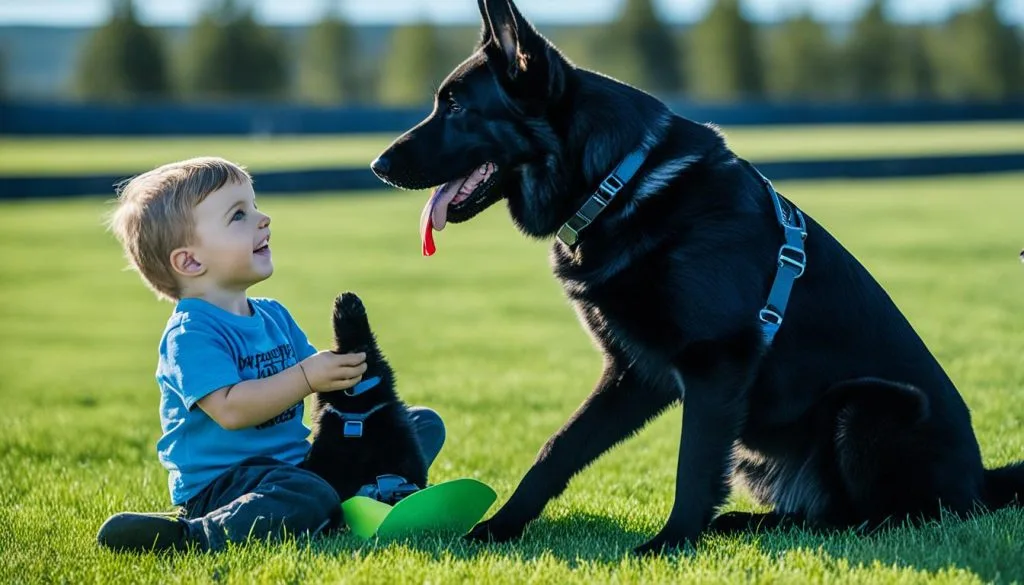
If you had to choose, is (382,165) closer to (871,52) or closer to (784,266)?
(784,266)

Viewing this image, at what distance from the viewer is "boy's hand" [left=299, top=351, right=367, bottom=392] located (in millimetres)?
3738

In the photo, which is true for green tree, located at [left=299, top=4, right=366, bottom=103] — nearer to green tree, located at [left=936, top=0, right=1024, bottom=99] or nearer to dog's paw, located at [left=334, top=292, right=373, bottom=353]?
green tree, located at [left=936, top=0, right=1024, bottom=99]

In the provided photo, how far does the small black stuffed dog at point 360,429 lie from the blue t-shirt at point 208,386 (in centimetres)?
11

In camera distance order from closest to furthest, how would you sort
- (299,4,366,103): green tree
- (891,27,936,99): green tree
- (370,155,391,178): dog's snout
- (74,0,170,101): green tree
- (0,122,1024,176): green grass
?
(370,155,391,178): dog's snout, (0,122,1024,176): green grass, (74,0,170,101): green tree, (891,27,936,99): green tree, (299,4,366,103): green tree

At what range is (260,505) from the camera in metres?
3.63

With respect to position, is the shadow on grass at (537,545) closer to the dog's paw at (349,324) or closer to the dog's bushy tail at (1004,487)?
the dog's paw at (349,324)

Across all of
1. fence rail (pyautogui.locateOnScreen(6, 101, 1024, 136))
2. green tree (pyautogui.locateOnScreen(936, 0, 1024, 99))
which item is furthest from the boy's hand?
green tree (pyautogui.locateOnScreen(936, 0, 1024, 99))

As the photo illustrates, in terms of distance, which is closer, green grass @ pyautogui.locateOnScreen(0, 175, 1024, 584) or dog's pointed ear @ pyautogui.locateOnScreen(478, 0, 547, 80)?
green grass @ pyautogui.locateOnScreen(0, 175, 1024, 584)

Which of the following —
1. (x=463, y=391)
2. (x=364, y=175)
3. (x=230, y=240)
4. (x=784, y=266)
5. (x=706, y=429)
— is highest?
(x=230, y=240)

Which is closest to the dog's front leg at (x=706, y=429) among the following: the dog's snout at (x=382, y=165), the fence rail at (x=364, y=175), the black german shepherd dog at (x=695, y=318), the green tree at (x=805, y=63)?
the black german shepherd dog at (x=695, y=318)

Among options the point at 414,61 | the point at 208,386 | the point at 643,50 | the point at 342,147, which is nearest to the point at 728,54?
the point at 643,50

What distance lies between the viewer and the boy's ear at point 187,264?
3.91 m

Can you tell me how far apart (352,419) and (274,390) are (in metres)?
0.39

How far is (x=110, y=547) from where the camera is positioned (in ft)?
11.7
